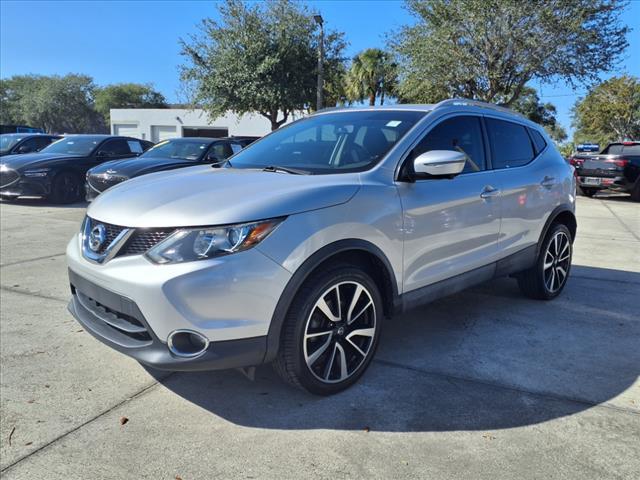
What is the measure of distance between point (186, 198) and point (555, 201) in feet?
11.8

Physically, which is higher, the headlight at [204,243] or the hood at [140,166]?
the hood at [140,166]

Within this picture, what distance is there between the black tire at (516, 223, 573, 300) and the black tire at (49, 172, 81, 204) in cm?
1003

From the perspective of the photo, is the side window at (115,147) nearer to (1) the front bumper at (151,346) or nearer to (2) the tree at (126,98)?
(1) the front bumper at (151,346)

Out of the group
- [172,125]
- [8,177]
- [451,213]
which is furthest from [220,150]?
[172,125]

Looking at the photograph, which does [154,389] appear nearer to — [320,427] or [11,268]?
[320,427]

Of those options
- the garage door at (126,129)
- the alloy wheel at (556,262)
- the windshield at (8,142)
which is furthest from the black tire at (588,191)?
the garage door at (126,129)

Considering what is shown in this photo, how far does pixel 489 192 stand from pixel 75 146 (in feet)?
36.1

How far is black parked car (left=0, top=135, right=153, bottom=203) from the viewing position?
1100cm

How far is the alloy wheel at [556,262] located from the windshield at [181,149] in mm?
6755

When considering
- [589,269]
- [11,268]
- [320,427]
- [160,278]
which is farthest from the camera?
[589,269]

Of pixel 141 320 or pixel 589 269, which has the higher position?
pixel 141 320

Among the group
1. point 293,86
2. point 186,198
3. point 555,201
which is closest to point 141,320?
point 186,198

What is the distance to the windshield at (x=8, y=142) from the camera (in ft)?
45.5

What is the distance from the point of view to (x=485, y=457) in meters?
2.49
